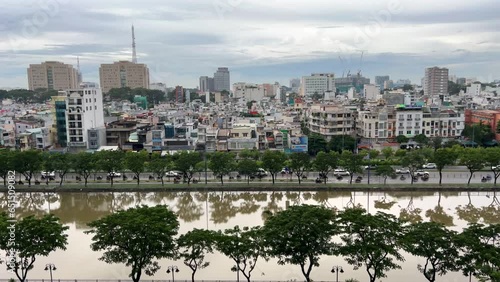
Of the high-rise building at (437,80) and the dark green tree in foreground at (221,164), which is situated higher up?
the high-rise building at (437,80)

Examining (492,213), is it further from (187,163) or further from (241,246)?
(187,163)

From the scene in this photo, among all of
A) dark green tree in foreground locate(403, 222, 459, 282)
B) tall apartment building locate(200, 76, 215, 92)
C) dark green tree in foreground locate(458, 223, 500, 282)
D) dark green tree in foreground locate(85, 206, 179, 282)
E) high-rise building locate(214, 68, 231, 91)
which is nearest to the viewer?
dark green tree in foreground locate(458, 223, 500, 282)

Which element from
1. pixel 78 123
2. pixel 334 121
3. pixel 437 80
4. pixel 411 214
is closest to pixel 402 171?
pixel 411 214

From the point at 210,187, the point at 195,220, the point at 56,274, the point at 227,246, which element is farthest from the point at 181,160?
the point at 227,246

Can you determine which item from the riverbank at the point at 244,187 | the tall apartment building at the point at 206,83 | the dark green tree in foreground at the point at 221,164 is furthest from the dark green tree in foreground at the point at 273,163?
the tall apartment building at the point at 206,83

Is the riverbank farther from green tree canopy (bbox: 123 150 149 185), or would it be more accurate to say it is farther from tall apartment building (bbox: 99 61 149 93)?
tall apartment building (bbox: 99 61 149 93)

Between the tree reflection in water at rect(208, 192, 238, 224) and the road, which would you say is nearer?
the tree reflection in water at rect(208, 192, 238, 224)

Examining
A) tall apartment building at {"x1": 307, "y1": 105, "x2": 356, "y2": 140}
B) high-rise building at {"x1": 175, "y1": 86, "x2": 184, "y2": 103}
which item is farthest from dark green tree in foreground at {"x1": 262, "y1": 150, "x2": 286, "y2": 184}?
high-rise building at {"x1": 175, "y1": 86, "x2": 184, "y2": 103}

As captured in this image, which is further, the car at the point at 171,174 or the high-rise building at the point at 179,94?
the high-rise building at the point at 179,94

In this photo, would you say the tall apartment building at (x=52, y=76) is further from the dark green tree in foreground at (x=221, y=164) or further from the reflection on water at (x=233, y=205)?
the dark green tree in foreground at (x=221, y=164)
